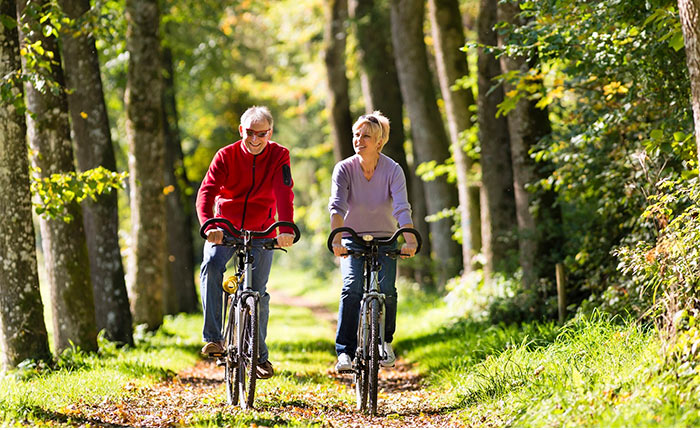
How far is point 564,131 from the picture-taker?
1032 centimetres

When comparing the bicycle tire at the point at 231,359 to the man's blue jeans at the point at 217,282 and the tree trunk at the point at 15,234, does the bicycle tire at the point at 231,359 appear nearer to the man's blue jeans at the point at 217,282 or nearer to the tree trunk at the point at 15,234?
the man's blue jeans at the point at 217,282

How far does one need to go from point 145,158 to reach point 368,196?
6686 millimetres

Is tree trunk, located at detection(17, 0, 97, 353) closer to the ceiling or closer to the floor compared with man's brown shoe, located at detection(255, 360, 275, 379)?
closer to the ceiling

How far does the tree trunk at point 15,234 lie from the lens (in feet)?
26.3

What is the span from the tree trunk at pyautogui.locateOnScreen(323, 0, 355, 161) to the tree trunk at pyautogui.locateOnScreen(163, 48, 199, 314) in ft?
12.4

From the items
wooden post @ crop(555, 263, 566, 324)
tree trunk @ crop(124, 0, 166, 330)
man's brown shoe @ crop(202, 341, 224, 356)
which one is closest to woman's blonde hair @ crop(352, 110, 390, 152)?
man's brown shoe @ crop(202, 341, 224, 356)

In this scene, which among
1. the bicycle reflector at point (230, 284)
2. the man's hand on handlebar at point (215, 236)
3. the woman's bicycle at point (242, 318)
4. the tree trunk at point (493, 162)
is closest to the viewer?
the man's hand on handlebar at point (215, 236)

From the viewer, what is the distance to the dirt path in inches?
246

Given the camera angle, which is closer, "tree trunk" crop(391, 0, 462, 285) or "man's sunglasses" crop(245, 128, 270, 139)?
"man's sunglasses" crop(245, 128, 270, 139)

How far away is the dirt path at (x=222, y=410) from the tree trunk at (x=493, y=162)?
5.36 meters

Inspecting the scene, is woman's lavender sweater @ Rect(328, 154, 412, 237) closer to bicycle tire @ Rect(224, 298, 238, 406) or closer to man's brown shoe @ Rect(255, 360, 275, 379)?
bicycle tire @ Rect(224, 298, 238, 406)

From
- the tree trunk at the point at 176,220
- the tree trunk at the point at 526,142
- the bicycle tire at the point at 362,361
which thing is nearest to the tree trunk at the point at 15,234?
the bicycle tire at the point at 362,361

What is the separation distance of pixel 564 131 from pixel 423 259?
9.74m

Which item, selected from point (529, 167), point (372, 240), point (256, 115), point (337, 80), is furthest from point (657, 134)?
point (337, 80)
